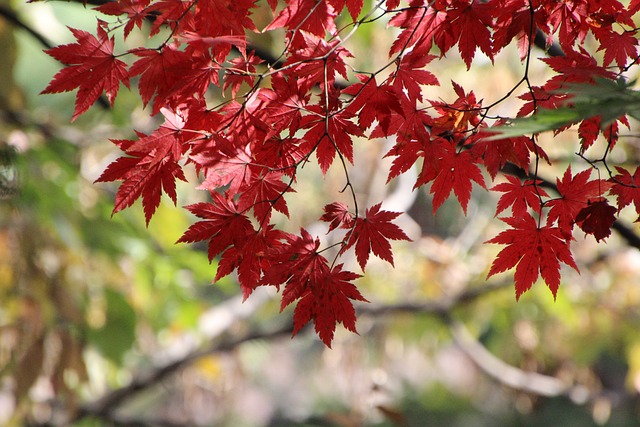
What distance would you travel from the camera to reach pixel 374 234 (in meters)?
0.82

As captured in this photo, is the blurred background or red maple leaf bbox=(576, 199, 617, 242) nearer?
red maple leaf bbox=(576, 199, 617, 242)

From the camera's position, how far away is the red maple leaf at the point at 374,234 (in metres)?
0.81

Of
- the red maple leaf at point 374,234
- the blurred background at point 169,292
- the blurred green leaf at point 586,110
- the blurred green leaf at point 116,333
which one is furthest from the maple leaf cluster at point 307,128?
the blurred green leaf at point 116,333

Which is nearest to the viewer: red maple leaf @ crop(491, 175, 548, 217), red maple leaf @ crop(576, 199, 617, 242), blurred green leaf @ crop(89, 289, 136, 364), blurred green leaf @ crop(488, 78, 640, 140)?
blurred green leaf @ crop(488, 78, 640, 140)

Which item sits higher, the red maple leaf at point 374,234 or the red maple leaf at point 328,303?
the red maple leaf at point 374,234

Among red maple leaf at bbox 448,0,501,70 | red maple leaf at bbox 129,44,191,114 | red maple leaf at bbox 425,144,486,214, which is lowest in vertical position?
red maple leaf at bbox 129,44,191,114

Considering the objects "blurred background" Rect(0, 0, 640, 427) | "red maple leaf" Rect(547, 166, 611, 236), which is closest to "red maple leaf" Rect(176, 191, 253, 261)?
"red maple leaf" Rect(547, 166, 611, 236)

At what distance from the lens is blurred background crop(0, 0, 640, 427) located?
2100 millimetres

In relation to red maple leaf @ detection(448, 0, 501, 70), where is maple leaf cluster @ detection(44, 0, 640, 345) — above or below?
below

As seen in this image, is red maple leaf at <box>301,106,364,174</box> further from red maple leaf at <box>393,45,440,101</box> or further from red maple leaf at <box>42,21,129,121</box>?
red maple leaf at <box>42,21,129,121</box>

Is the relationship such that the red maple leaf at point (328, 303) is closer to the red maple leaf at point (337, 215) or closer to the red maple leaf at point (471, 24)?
the red maple leaf at point (337, 215)

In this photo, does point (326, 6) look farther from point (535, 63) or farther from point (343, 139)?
point (535, 63)

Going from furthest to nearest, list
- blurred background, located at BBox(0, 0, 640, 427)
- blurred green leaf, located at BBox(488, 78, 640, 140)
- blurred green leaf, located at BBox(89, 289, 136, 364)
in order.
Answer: blurred green leaf, located at BBox(89, 289, 136, 364) < blurred background, located at BBox(0, 0, 640, 427) < blurred green leaf, located at BBox(488, 78, 640, 140)

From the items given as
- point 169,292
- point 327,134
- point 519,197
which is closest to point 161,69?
point 327,134
